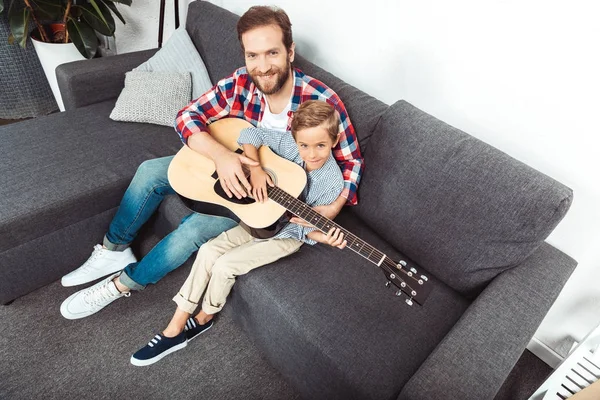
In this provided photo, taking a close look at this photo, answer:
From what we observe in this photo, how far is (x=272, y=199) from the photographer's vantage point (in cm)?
126

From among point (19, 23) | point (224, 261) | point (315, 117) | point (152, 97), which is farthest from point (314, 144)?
point (19, 23)

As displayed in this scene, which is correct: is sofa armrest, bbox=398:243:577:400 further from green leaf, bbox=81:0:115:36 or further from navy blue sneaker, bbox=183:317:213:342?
green leaf, bbox=81:0:115:36

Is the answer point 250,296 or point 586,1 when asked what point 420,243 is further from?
point 586,1

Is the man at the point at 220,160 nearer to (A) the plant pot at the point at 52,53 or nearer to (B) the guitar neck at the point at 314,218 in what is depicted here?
(B) the guitar neck at the point at 314,218

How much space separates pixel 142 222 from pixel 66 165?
0.37 meters

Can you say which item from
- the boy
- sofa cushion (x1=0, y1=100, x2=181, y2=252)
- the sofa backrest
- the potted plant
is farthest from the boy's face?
the potted plant

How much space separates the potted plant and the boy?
139 cm

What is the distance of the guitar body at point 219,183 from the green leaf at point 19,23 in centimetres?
129

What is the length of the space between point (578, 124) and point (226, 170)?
1132 mm

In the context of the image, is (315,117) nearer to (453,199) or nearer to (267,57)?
(267,57)

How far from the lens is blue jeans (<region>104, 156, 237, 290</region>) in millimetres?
1357

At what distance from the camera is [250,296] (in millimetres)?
1238

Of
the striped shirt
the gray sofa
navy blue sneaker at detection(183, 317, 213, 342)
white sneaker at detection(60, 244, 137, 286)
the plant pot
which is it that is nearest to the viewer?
the gray sofa

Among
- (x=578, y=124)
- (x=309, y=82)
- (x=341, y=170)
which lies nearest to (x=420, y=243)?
(x=341, y=170)
